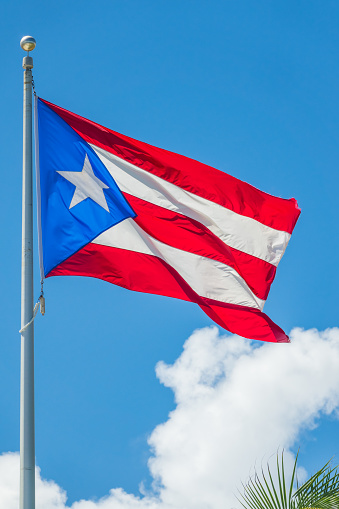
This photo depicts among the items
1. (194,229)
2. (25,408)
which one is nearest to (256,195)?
(194,229)

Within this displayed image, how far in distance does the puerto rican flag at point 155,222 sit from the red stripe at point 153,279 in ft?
0.05

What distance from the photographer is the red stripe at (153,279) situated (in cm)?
980

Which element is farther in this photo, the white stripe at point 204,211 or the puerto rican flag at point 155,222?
the white stripe at point 204,211

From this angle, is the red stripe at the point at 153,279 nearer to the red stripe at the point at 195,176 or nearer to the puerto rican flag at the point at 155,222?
the puerto rican flag at the point at 155,222

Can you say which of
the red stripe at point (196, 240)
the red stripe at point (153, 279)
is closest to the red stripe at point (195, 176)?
the red stripe at point (196, 240)

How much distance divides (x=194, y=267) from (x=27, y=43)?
13.1 feet

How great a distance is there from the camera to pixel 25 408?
8086mm

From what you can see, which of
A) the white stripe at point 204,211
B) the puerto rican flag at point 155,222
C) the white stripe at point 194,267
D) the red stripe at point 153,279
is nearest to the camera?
the red stripe at point 153,279

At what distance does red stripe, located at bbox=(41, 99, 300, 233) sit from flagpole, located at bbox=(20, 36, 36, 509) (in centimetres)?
82

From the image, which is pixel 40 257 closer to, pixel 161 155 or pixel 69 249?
pixel 69 249

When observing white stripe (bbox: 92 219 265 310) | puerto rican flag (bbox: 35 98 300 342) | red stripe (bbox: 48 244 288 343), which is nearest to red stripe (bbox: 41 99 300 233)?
puerto rican flag (bbox: 35 98 300 342)

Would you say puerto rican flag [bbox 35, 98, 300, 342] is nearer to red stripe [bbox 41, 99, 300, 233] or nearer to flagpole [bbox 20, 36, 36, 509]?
red stripe [bbox 41, 99, 300, 233]

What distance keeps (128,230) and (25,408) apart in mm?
3361

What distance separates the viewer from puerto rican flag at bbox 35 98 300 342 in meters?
9.92
